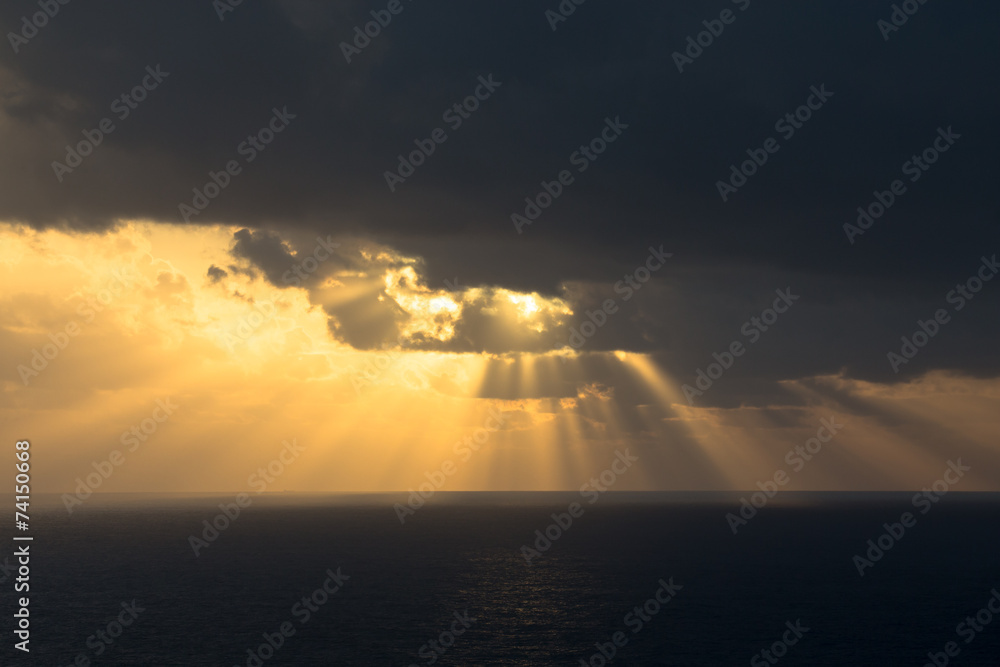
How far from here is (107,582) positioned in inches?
4678

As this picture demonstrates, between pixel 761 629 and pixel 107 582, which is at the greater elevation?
pixel 107 582

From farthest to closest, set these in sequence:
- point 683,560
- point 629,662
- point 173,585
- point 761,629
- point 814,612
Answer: point 683,560 → point 173,585 → point 814,612 → point 761,629 → point 629,662

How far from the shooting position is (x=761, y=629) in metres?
84.7

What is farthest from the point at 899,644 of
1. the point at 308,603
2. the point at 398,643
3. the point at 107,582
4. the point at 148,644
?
the point at 107,582

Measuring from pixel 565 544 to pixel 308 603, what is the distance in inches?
3840

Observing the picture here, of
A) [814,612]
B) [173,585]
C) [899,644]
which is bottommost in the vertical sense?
[899,644]

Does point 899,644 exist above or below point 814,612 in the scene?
below

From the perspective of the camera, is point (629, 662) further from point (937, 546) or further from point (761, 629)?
point (937, 546)

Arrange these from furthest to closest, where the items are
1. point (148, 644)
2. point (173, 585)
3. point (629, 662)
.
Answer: point (173, 585), point (148, 644), point (629, 662)

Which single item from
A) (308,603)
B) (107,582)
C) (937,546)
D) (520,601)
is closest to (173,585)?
(107,582)

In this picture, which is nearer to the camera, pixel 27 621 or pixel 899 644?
pixel 899 644

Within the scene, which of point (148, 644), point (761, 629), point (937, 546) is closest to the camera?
point (148, 644)

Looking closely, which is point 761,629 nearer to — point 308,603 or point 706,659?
point 706,659

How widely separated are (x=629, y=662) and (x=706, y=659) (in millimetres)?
7453
